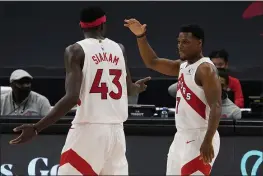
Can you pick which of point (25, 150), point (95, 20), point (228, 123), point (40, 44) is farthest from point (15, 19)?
point (95, 20)

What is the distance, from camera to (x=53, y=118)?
562cm

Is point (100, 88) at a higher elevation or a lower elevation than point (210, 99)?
Answer: higher

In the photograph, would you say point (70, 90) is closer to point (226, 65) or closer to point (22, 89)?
point (22, 89)

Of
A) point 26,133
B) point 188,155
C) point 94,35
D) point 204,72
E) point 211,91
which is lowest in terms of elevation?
point 188,155

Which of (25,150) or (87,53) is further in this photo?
(25,150)

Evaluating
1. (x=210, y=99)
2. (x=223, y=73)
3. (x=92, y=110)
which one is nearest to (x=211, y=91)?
(x=210, y=99)

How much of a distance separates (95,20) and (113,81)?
0.49 meters

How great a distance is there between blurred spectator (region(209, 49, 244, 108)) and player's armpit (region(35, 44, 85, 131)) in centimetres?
374

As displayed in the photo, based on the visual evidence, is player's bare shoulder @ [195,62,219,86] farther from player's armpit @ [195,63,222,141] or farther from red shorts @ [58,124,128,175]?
red shorts @ [58,124,128,175]

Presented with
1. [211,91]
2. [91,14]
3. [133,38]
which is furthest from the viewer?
[133,38]

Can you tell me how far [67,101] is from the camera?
5605mm

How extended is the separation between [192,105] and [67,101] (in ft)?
3.59

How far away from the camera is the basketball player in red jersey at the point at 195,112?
5.99 m

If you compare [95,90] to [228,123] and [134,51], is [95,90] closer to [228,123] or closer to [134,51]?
[228,123]
